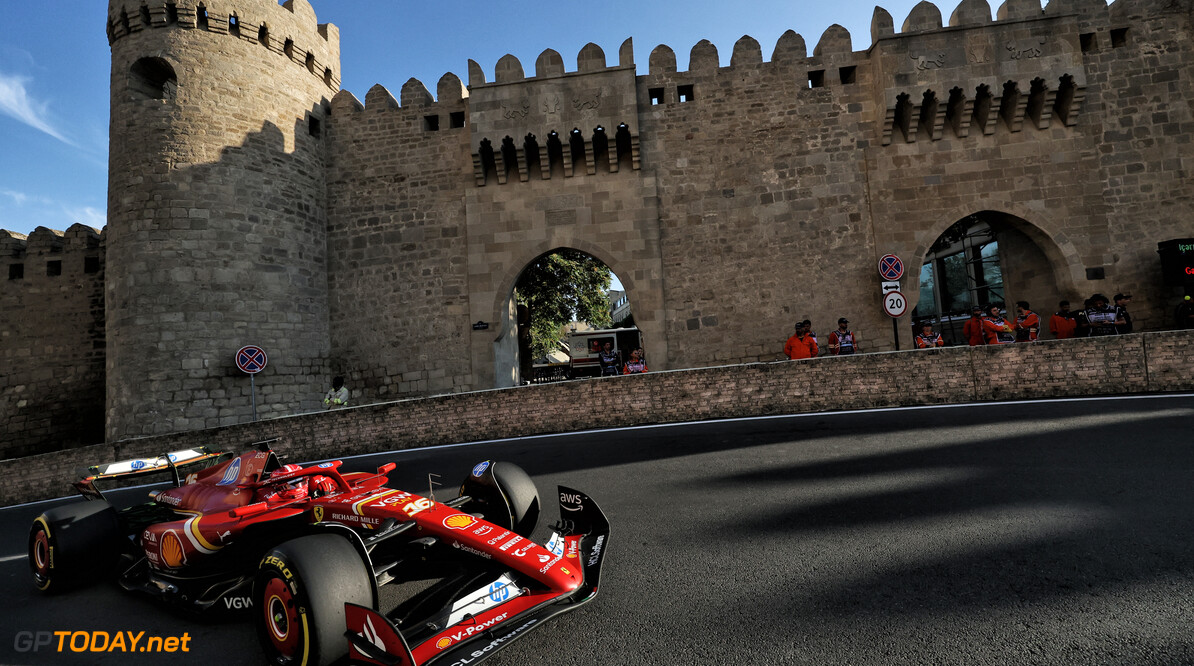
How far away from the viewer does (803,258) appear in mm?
13641

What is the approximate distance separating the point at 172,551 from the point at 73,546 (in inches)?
36.1

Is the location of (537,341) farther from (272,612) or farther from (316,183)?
(272,612)

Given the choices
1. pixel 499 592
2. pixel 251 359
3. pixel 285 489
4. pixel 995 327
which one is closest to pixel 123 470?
pixel 285 489

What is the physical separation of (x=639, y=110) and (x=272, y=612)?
1414cm

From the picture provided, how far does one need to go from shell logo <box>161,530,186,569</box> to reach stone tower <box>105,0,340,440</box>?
10928 millimetres

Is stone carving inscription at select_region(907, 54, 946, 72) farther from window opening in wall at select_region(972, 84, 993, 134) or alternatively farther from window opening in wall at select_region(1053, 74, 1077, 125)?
window opening in wall at select_region(1053, 74, 1077, 125)

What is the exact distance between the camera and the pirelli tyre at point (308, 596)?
2.11m

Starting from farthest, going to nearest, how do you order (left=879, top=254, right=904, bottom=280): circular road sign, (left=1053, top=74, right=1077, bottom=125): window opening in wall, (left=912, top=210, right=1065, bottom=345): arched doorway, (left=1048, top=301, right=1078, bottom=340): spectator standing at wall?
(left=912, top=210, right=1065, bottom=345): arched doorway, (left=1053, top=74, right=1077, bottom=125): window opening in wall, (left=879, top=254, right=904, bottom=280): circular road sign, (left=1048, top=301, right=1078, bottom=340): spectator standing at wall

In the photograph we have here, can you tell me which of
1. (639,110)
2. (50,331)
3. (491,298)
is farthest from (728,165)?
(50,331)

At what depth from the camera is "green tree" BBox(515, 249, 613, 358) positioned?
2216cm

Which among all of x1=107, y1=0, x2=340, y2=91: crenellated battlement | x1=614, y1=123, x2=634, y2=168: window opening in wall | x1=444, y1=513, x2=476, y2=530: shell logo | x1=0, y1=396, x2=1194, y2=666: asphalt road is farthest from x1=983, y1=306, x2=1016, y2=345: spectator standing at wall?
x1=107, y1=0, x2=340, y2=91: crenellated battlement

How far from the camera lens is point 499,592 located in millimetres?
2291

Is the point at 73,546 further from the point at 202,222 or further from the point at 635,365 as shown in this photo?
the point at 202,222

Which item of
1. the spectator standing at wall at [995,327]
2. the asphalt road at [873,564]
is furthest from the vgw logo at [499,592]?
the spectator standing at wall at [995,327]
